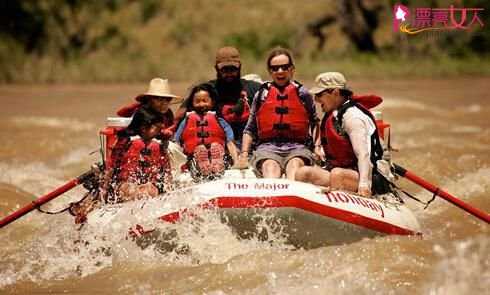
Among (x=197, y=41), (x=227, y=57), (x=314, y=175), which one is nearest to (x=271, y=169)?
(x=314, y=175)

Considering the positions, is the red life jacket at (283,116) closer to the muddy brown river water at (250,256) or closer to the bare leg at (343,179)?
the bare leg at (343,179)

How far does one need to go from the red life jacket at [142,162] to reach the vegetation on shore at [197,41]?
11737mm

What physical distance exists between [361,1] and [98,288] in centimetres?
1507

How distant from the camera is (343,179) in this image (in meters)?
5.24

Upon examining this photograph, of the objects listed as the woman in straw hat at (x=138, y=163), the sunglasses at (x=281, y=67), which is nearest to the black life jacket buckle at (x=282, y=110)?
the sunglasses at (x=281, y=67)

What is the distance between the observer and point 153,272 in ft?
16.5

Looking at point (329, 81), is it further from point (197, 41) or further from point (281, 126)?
point (197, 41)

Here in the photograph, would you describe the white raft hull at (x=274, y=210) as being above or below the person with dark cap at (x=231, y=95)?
below

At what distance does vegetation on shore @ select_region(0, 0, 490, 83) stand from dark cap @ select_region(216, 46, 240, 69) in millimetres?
11103

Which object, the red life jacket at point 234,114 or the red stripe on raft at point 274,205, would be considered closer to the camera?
the red stripe on raft at point 274,205

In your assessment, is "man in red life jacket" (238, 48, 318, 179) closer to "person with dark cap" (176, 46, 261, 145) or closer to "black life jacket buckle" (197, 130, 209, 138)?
"black life jacket buckle" (197, 130, 209, 138)

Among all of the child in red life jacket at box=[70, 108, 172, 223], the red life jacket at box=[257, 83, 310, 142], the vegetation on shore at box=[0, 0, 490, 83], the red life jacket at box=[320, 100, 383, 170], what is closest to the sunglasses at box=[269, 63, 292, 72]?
the red life jacket at box=[257, 83, 310, 142]

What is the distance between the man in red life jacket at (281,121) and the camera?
554 cm

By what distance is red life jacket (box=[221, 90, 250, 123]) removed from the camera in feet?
20.1
